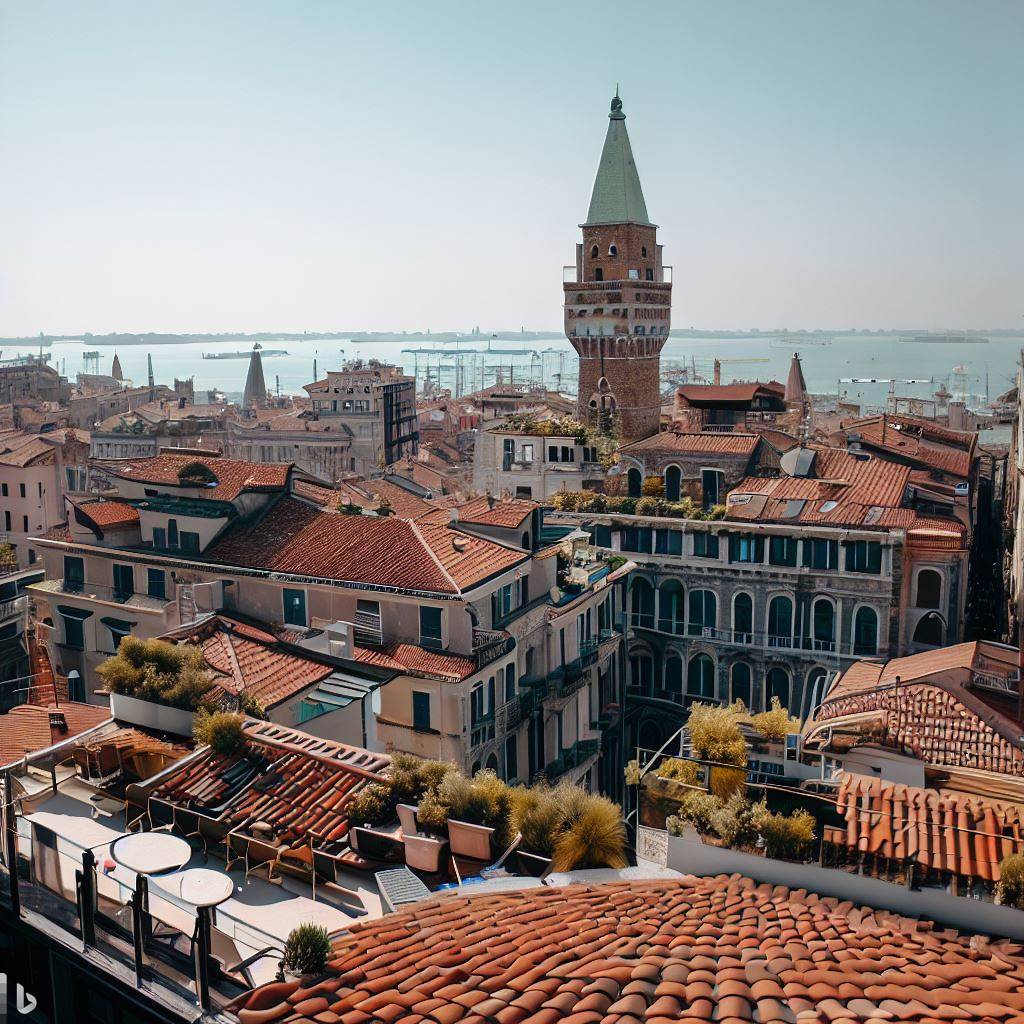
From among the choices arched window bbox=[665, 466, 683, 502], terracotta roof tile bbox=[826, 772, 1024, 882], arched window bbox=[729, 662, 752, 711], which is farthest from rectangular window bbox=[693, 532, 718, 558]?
terracotta roof tile bbox=[826, 772, 1024, 882]

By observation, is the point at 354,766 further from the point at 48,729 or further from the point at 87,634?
the point at 87,634

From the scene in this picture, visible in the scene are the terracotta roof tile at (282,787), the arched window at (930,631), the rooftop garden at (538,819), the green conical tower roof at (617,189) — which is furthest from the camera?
the green conical tower roof at (617,189)

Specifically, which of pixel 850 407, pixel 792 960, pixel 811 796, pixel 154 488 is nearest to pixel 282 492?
pixel 154 488

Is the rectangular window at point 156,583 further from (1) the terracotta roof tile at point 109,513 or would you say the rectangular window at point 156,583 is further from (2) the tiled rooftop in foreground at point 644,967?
(2) the tiled rooftop in foreground at point 644,967

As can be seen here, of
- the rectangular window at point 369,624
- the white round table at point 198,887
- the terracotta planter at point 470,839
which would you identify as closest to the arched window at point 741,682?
the rectangular window at point 369,624

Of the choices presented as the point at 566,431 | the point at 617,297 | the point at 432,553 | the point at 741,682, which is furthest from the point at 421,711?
the point at 617,297

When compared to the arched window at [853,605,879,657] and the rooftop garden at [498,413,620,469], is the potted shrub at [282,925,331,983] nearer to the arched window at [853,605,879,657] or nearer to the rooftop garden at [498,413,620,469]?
the arched window at [853,605,879,657]
